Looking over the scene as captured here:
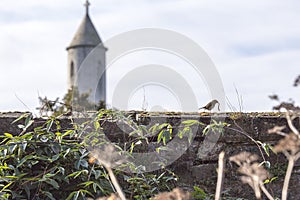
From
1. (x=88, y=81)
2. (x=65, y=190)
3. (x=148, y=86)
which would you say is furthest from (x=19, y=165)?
(x=88, y=81)

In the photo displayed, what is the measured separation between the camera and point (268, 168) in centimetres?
242

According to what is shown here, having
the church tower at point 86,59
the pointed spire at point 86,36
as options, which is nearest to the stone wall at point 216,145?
the church tower at point 86,59

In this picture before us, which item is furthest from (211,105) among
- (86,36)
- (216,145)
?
(86,36)

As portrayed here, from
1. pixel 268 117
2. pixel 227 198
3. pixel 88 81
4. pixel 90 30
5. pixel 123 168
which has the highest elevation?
pixel 90 30

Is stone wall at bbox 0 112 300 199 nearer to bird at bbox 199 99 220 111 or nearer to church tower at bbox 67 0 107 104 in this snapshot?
bird at bbox 199 99 220 111

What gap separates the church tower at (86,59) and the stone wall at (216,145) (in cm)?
3962

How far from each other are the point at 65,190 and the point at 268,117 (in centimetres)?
103

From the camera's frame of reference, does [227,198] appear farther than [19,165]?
Yes

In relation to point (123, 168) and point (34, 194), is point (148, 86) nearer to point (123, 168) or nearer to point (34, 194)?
point (123, 168)

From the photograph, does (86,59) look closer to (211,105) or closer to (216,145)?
(211,105)

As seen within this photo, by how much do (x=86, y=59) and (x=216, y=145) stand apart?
135ft

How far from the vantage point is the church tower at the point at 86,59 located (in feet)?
140

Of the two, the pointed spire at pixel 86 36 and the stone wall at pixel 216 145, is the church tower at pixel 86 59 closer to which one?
the pointed spire at pixel 86 36

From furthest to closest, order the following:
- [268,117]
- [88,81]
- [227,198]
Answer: [88,81], [268,117], [227,198]
